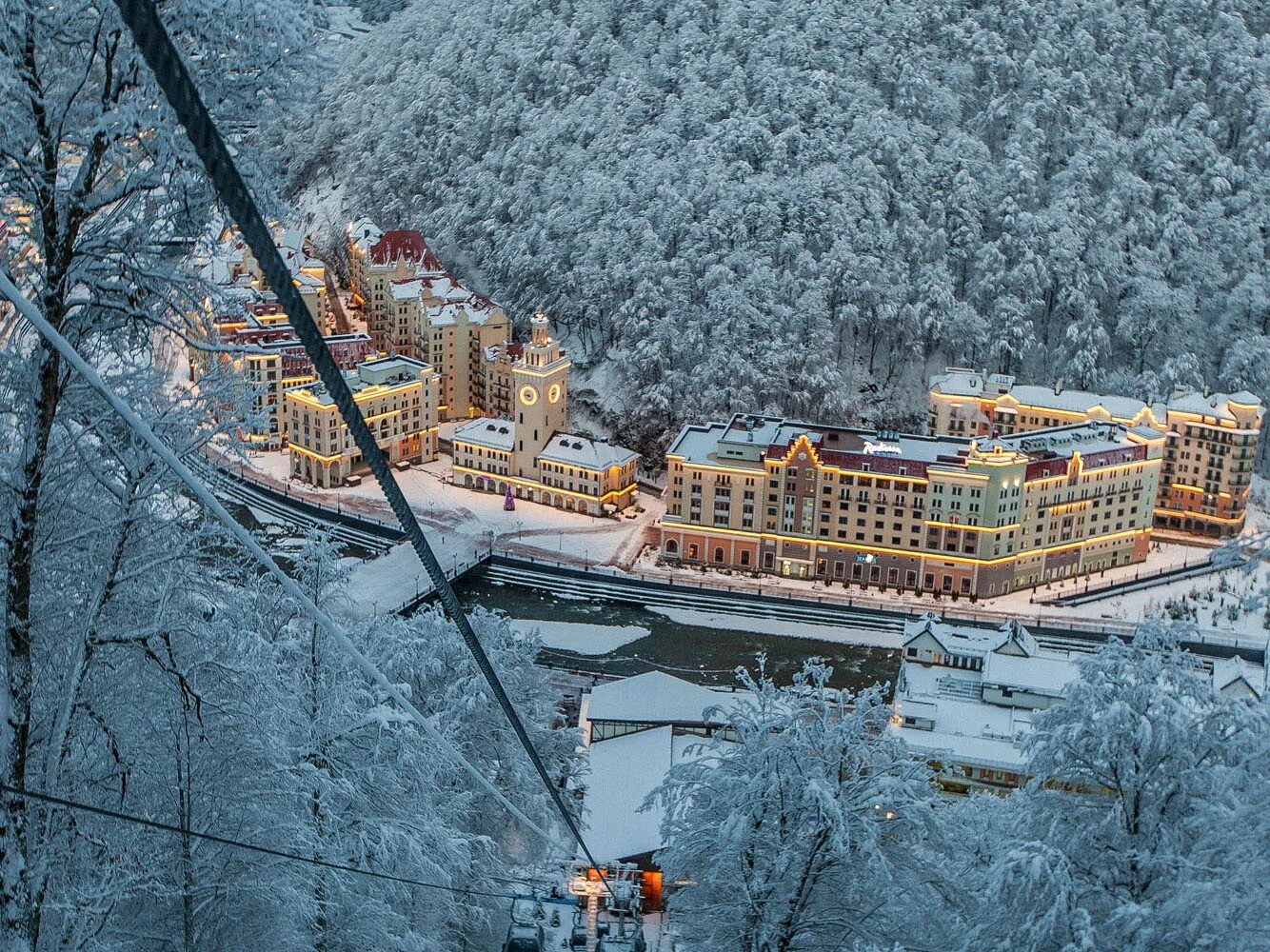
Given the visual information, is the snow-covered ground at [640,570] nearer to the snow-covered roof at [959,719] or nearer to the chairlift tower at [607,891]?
the snow-covered roof at [959,719]

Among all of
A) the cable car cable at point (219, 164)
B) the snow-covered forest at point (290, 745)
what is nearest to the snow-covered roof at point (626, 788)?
the snow-covered forest at point (290, 745)

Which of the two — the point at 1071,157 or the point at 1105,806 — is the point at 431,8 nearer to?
the point at 1071,157

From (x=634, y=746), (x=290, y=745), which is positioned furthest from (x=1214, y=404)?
(x=290, y=745)

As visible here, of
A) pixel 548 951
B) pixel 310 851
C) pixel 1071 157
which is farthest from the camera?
pixel 1071 157

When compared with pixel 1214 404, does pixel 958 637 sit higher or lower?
lower

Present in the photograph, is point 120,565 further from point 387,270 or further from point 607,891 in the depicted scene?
point 387,270

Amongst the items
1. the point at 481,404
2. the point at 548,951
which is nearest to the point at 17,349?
the point at 548,951

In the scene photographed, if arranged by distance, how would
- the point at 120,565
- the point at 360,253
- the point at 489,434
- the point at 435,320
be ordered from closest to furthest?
the point at 120,565, the point at 489,434, the point at 435,320, the point at 360,253
